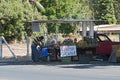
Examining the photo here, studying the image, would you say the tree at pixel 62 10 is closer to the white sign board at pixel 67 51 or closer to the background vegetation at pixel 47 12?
the background vegetation at pixel 47 12

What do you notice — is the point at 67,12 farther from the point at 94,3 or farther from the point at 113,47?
the point at 113,47

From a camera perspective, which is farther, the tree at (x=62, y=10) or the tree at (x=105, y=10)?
the tree at (x=105, y=10)

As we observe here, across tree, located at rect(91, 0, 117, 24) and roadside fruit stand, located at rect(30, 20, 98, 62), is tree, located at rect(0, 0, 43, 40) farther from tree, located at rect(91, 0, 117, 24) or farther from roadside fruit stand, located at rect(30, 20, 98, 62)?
tree, located at rect(91, 0, 117, 24)

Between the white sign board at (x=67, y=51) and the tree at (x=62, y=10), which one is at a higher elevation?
the tree at (x=62, y=10)

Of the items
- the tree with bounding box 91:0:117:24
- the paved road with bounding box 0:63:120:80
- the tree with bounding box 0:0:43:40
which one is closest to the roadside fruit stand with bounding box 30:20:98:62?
the paved road with bounding box 0:63:120:80

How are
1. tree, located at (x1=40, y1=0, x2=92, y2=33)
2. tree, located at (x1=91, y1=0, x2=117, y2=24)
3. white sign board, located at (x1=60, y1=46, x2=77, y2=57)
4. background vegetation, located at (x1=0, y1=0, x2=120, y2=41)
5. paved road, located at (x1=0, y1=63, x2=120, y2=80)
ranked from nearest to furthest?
1. paved road, located at (x1=0, y1=63, x2=120, y2=80)
2. white sign board, located at (x1=60, y1=46, x2=77, y2=57)
3. background vegetation, located at (x1=0, y1=0, x2=120, y2=41)
4. tree, located at (x1=40, y1=0, x2=92, y2=33)
5. tree, located at (x1=91, y1=0, x2=117, y2=24)

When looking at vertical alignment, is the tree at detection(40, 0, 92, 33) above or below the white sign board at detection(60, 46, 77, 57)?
above

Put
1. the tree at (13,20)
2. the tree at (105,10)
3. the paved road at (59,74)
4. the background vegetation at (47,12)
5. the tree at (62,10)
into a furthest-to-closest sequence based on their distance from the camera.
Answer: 1. the tree at (105,10)
2. the tree at (62,10)
3. the background vegetation at (47,12)
4. the tree at (13,20)
5. the paved road at (59,74)

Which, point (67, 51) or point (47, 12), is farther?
point (47, 12)

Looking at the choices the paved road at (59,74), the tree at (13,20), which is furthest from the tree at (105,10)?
the paved road at (59,74)

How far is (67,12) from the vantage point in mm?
62750

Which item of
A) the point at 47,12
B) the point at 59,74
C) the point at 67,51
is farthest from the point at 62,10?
the point at 59,74

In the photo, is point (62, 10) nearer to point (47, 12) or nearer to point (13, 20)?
point (47, 12)

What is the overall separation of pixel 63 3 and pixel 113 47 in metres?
36.4
